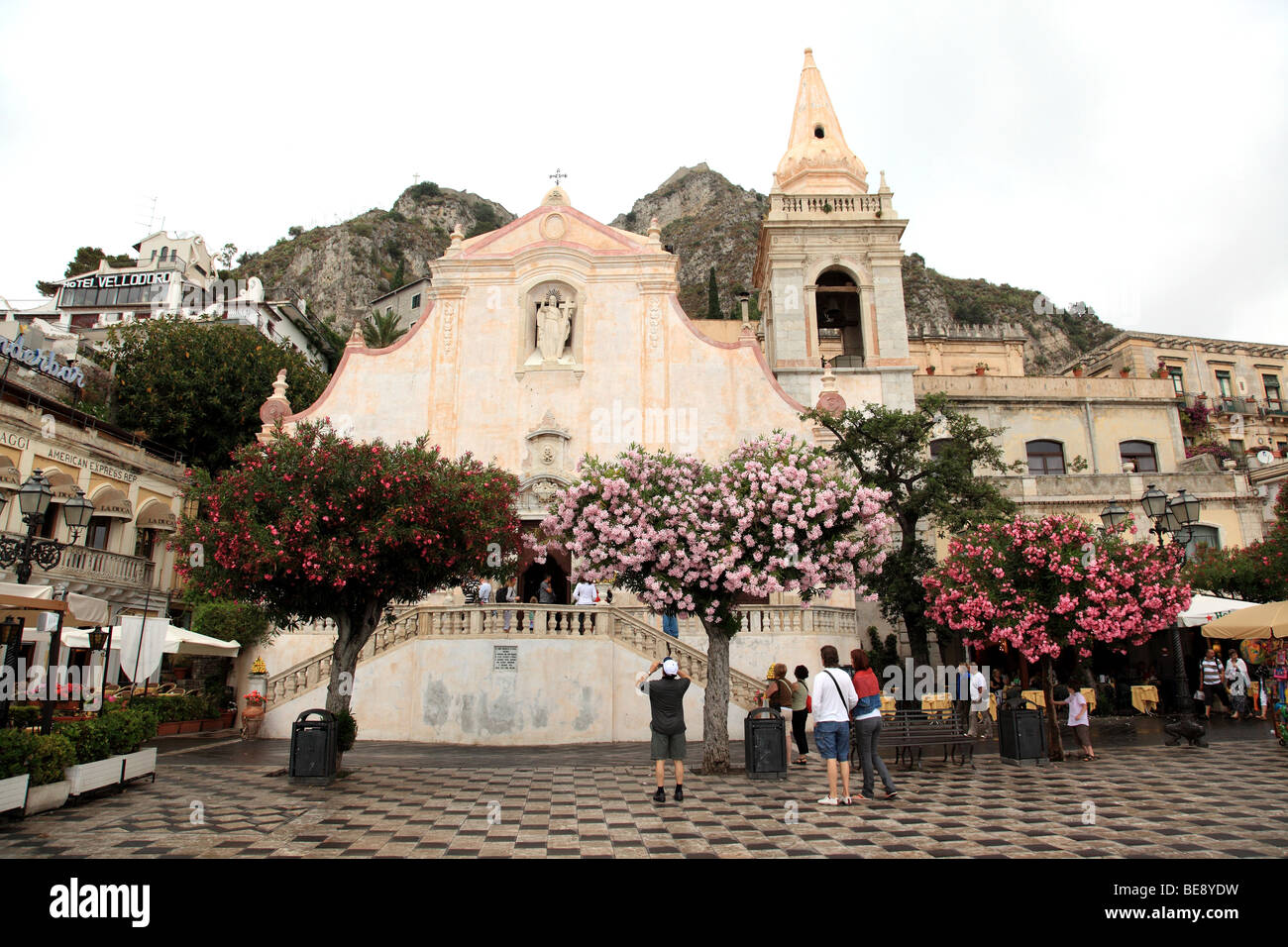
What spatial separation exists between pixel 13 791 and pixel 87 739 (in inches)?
74.1

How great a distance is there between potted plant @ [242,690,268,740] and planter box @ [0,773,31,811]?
401 inches

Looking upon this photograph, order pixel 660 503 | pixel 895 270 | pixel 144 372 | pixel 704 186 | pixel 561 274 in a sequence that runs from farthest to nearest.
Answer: pixel 704 186 → pixel 144 372 → pixel 895 270 → pixel 561 274 → pixel 660 503

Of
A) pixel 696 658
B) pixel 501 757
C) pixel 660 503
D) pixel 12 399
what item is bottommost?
pixel 501 757

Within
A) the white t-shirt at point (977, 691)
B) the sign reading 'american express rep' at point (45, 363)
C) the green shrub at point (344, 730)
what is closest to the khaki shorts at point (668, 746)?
the green shrub at point (344, 730)

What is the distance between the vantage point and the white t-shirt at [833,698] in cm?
987

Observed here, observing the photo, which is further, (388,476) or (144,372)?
(144,372)

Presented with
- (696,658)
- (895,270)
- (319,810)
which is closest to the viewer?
(319,810)

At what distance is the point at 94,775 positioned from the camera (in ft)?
33.9

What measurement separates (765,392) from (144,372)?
2404cm

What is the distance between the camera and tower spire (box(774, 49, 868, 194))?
103ft

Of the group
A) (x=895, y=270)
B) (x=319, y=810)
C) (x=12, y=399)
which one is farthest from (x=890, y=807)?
(x=12, y=399)

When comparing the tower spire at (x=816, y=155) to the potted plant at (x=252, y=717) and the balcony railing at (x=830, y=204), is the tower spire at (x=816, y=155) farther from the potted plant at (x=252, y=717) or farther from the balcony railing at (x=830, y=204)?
the potted plant at (x=252, y=717)

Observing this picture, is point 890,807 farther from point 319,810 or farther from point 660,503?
point 319,810

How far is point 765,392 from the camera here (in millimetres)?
25609
